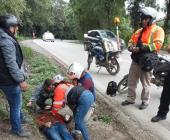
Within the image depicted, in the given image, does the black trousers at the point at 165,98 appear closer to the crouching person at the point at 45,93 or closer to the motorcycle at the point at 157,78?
the motorcycle at the point at 157,78

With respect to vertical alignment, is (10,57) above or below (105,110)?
above

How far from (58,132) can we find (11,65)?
162cm

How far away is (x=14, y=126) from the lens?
6590 millimetres

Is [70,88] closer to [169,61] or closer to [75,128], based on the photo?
[75,128]

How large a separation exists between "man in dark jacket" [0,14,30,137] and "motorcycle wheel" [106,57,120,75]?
8.23 m

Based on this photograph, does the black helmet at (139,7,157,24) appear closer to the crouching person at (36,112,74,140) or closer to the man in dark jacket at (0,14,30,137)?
the crouching person at (36,112,74,140)

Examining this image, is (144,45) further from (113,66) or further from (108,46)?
(108,46)

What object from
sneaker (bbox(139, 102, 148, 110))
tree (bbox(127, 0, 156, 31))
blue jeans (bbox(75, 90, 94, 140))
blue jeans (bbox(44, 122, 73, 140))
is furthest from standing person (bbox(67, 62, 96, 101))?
tree (bbox(127, 0, 156, 31))

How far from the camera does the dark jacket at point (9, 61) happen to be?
608cm

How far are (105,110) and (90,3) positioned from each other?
126 ft

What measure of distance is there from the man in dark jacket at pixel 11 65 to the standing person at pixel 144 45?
3.40 m

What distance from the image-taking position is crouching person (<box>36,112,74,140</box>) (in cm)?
700

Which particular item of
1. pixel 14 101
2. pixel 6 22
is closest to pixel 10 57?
pixel 6 22

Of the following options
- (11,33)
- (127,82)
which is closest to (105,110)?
(127,82)
